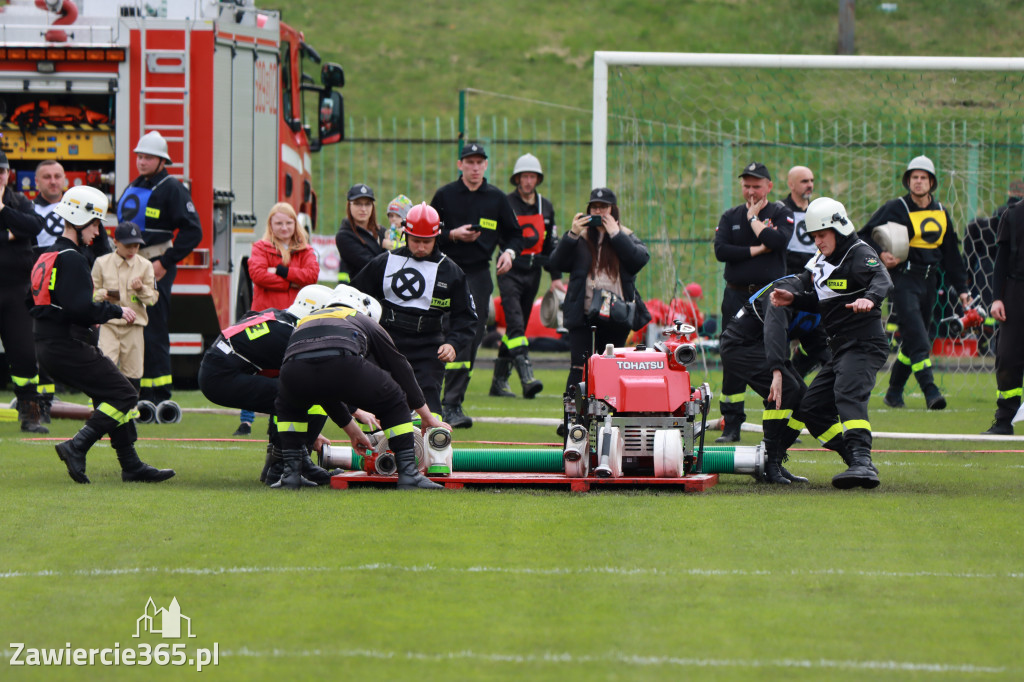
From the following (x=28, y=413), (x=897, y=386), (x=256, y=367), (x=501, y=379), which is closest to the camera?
(x=256, y=367)

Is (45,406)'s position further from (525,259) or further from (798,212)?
(798,212)

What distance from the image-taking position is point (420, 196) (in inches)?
1315

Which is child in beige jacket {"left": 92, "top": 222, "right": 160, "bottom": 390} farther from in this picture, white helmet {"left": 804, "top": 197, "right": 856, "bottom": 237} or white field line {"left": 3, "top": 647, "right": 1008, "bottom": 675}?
white field line {"left": 3, "top": 647, "right": 1008, "bottom": 675}

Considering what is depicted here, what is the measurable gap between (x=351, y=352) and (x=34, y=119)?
7.74 meters

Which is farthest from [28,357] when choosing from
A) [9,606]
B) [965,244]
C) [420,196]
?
[420,196]

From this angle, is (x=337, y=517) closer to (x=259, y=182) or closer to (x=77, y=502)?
(x=77, y=502)

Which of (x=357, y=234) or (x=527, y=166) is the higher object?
(x=527, y=166)

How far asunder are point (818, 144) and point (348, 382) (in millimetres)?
11342

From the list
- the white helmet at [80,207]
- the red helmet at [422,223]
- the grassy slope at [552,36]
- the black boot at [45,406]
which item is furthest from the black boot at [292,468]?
the grassy slope at [552,36]

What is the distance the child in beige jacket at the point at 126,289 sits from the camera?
1149 centimetres

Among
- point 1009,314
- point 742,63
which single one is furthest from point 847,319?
point 742,63

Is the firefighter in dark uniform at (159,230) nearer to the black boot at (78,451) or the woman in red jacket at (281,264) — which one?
the woman in red jacket at (281,264)

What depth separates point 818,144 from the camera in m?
18.0

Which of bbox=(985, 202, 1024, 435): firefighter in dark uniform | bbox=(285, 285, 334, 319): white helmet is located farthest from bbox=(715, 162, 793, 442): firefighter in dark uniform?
bbox=(285, 285, 334, 319): white helmet
